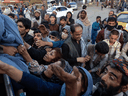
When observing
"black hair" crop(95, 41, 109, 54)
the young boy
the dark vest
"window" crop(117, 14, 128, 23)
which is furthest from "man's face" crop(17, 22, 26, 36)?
"window" crop(117, 14, 128, 23)

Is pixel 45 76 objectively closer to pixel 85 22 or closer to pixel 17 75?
pixel 17 75

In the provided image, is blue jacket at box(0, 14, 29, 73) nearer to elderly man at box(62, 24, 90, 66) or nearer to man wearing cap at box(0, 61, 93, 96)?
man wearing cap at box(0, 61, 93, 96)

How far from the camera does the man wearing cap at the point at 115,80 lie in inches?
40.8

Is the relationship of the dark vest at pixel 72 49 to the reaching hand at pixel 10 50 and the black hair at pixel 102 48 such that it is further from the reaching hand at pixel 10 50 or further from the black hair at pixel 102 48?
the reaching hand at pixel 10 50

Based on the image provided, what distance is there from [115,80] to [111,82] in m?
0.04

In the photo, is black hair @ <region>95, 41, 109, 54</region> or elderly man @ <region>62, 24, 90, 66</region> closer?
elderly man @ <region>62, 24, 90, 66</region>

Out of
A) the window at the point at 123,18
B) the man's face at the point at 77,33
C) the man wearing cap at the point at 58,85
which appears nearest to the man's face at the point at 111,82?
the man wearing cap at the point at 58,85

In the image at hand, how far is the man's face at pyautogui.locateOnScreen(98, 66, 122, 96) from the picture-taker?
1.06 metres

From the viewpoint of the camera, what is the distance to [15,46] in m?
1.18

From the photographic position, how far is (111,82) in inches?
42.4

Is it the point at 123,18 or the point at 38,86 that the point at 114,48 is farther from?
the point at 123,18

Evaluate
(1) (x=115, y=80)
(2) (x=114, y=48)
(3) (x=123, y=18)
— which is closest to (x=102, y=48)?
(2) (x=114, y=48)

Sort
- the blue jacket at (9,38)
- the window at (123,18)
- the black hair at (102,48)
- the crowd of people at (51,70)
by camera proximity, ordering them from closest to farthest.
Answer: the crowd of people at (51,70) < the blue jacket at (9,38) < the black hair at (102,48) < the window at (123,18)

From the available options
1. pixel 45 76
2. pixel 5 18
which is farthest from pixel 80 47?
pixel 5 18
